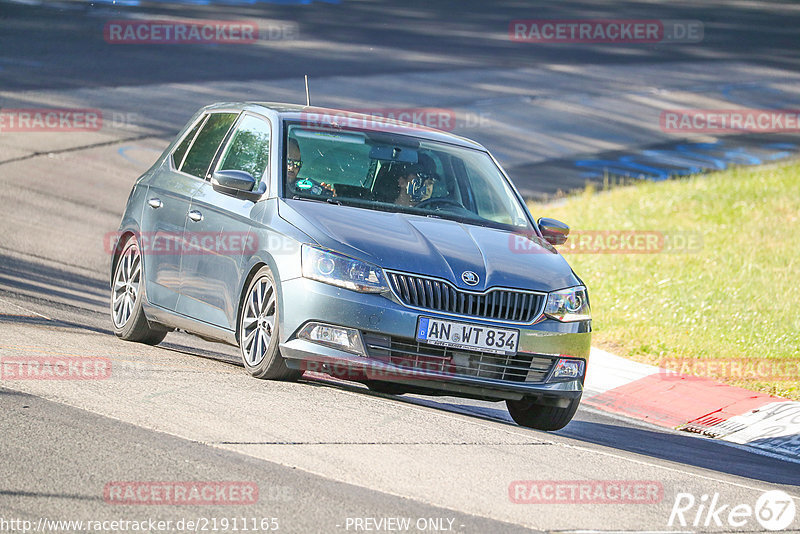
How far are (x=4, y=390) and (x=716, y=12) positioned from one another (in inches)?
1585

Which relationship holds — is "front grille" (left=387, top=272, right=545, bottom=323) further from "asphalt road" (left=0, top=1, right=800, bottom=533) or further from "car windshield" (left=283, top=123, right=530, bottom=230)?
"car windshield" (left=283, top=123, right=530, bottom=230)

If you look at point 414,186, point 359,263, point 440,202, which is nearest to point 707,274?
point 440,202

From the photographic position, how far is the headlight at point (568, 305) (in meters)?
7.72

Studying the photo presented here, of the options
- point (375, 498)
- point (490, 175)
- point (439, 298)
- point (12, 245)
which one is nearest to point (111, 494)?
point (375, 498)

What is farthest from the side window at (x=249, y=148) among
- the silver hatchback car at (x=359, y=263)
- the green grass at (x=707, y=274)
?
the green grass at (x=707, y=274)

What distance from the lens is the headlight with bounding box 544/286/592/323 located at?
7723 mm

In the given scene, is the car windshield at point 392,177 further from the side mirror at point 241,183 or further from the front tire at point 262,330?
the front tire at point 262,330

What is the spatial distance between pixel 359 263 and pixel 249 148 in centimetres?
179

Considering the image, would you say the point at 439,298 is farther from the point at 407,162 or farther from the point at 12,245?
the point at 12,245

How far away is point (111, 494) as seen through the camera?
17.5 feet

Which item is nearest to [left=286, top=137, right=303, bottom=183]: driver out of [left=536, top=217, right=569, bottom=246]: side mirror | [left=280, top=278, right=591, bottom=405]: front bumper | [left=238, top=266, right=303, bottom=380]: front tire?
[left=238, top=266, right=303, bottom=380]: front tire

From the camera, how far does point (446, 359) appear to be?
7.43m

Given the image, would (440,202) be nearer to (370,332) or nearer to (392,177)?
(392,177)

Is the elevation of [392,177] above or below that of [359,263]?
above
